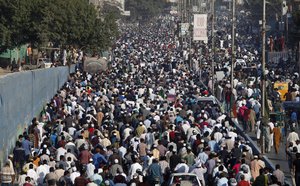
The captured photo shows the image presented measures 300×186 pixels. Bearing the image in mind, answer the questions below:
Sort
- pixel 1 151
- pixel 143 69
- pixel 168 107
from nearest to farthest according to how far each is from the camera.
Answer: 1. pixel 1 151
2. pixel 168 107
3. pixel 143 69

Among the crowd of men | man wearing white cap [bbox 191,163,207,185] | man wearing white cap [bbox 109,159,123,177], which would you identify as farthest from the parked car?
man wearing white cap [bbox 109,159,123,177]

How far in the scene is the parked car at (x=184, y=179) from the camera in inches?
856

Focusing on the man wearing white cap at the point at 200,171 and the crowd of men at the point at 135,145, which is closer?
the crowd of men at the point at 135,145

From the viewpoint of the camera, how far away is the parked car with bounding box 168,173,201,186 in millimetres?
21734

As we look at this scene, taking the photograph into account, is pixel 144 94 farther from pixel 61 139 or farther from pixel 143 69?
pixel 143 69

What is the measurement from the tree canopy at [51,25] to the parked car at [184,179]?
1800 inches

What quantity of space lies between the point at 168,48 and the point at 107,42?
115ft

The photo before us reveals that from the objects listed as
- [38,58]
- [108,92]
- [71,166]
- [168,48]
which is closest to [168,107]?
[108,92]

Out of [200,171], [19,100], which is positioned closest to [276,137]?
[19,100]

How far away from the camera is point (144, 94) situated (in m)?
44.3

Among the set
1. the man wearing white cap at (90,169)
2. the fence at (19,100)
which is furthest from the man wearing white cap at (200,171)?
the fence at (19,100)

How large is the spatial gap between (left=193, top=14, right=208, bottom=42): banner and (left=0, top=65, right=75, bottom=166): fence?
65.6 ft

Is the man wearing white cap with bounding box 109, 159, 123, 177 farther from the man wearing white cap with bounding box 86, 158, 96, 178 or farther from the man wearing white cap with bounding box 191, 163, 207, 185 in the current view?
the man wearing white cap with bounding box 191, 163, 207, 185

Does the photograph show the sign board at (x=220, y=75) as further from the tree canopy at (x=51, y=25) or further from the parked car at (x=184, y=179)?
the parked car at (x=184, y=179)
